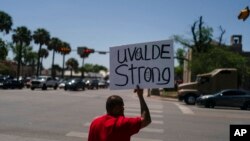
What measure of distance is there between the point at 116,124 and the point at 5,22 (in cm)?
6546

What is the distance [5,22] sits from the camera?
67375mm

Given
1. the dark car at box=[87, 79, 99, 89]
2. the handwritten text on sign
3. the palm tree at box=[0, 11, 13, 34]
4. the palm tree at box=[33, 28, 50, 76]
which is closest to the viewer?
the handwritten text on sign

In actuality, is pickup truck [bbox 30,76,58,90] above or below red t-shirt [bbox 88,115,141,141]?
above

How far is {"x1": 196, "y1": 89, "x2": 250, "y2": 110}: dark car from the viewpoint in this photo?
29859 millimetres

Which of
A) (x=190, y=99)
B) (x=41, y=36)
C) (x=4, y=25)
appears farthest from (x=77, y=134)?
(x=41, y=36)

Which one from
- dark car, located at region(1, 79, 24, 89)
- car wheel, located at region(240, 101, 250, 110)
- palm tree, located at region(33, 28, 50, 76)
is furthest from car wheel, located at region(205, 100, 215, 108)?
palm tree, located at region(33, 28, 50, 76)

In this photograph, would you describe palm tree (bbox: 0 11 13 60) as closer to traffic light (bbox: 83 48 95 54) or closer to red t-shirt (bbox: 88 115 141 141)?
traffic light (bbox: 83 48 95 54)

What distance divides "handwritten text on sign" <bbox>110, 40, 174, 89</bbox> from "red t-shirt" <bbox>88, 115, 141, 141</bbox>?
644 mm

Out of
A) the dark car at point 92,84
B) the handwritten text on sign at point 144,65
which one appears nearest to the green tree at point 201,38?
the dark car at point 92,84

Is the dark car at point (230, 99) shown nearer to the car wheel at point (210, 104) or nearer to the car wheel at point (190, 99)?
the car wheel at point (210, 104)

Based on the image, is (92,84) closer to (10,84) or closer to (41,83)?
(41,83)

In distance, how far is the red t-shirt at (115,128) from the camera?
15.0ft

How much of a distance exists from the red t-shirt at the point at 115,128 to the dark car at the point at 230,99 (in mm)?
25861

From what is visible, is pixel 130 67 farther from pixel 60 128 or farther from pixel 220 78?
pixel 220 78
